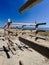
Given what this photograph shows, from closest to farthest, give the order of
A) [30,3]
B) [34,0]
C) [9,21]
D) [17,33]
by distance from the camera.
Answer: [34,0] → [30,3] → [9,21] → [17,33]

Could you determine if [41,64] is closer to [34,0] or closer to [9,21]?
[34,0]

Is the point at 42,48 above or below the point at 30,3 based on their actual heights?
below

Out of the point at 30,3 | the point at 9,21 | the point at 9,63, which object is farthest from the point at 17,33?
the point at 30,3

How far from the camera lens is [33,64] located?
4.57 meters

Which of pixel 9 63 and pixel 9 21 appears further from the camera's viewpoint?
pixel 9 21

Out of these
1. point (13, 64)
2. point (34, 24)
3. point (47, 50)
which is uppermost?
point (34, 24)

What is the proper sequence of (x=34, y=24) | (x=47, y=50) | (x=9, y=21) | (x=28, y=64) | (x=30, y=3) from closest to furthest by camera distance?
(x=30, y=3), (x=47, y=50), (x=28, y=64), (x=9, y=21), (x=34, y=24)

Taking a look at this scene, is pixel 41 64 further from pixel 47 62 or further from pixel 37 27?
pixel 37 27

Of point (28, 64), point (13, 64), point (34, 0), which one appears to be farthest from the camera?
point (13, 64)

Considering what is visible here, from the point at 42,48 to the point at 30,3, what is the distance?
8.92ft

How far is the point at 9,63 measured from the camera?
203 inches

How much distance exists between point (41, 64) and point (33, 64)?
254 millimetres

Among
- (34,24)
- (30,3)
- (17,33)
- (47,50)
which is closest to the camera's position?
(30,3)

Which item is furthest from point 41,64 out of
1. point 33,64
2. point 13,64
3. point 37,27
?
point 37,27
